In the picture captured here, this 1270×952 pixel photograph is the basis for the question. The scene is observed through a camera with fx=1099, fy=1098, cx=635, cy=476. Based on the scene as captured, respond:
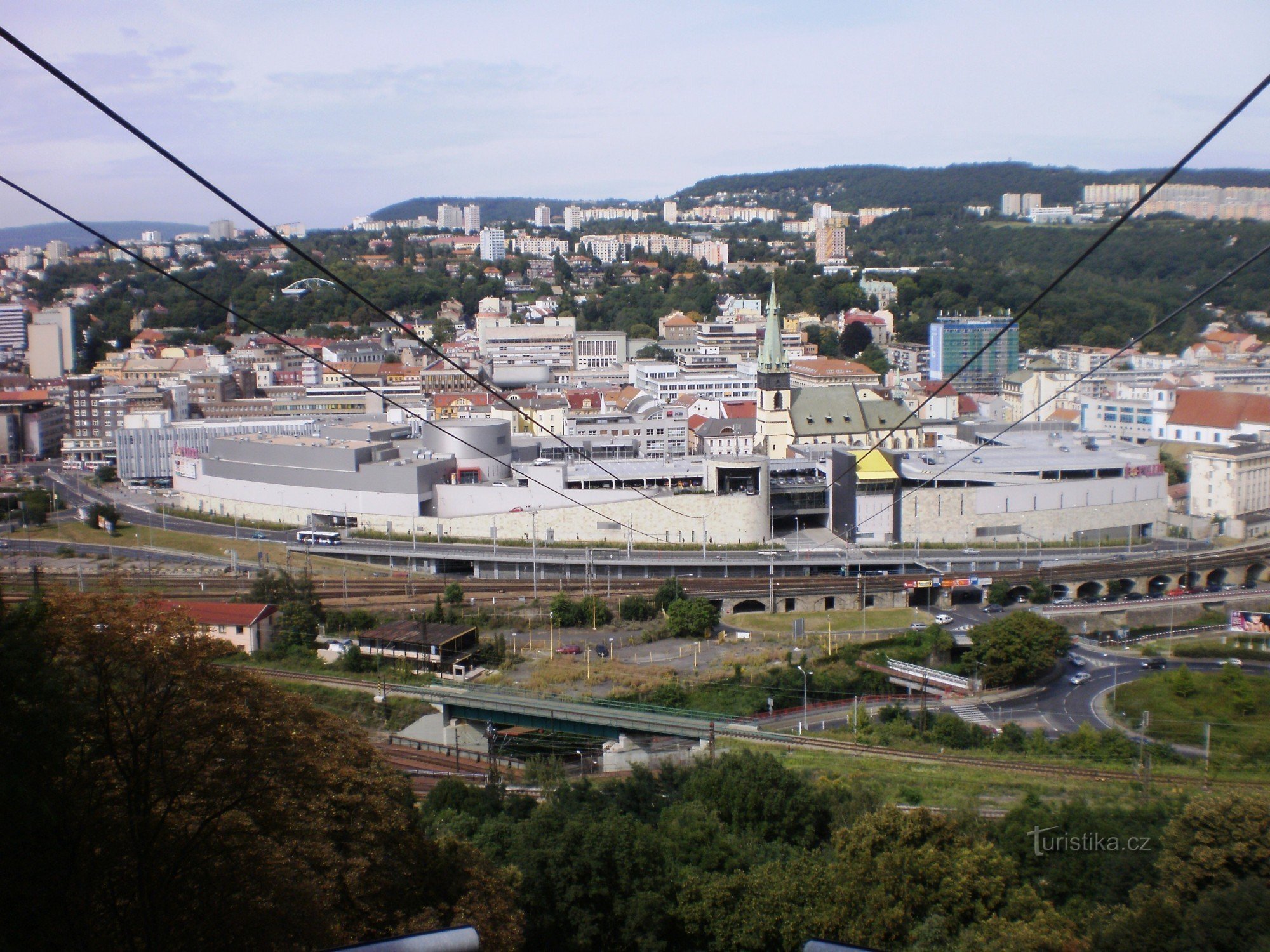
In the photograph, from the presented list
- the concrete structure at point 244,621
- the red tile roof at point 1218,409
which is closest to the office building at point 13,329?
the concrete structure at point 244,621

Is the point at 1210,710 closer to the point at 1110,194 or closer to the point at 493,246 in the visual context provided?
the point at 493,246

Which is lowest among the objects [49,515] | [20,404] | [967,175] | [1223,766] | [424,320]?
[1223,766]

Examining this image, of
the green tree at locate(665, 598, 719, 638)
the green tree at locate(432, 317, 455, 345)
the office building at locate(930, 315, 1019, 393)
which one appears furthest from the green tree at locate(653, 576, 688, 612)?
the green tree at locate(432, 317, 455, 345)

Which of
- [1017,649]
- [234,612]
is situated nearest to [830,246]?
[1017,649]

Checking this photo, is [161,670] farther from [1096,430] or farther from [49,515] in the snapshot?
[1096,430]

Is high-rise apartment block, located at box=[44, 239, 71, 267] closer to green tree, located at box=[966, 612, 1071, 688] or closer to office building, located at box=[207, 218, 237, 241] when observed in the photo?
office building, located at box=[207, 218, 237, 241]

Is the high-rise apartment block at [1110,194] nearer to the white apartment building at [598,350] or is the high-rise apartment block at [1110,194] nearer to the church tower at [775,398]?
the white apartment building at [598,350]

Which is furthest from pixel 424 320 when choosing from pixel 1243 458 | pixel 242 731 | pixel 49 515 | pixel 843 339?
pixel 242 731
